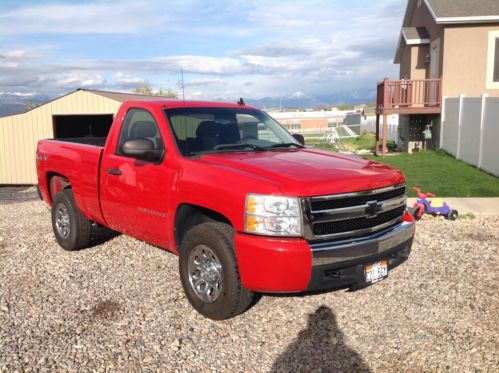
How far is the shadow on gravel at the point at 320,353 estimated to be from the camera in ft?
11.8

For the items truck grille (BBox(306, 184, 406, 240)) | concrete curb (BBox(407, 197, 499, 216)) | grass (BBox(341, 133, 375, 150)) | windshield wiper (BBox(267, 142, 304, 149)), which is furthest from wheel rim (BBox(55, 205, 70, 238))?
grass (BBox(341, 133, 375, 150))

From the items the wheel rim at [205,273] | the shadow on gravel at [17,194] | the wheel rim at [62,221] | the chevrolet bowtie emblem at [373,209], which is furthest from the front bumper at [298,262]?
the shadow on gravel at [17,194]

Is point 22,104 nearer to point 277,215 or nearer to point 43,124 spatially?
point 43,124

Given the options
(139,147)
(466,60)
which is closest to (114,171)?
(139,147)

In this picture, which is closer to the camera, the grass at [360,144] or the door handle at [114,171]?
the door handle at [114,171]

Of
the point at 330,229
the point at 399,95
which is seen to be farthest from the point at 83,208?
the point at 399,95

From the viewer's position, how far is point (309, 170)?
13.4 feet

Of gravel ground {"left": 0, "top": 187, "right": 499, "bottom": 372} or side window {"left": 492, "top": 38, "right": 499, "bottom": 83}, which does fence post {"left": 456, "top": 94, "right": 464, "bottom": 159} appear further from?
gravel ground {"left": 0, "top": 187, "right": 499, "bottom": 372}

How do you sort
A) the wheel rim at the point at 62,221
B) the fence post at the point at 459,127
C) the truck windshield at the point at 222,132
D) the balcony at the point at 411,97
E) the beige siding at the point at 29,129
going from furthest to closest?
1. the balcony at the point at 411,97
2. the beige siding at the point at 29,129
3. the fence post at the point at 459,127
4. the wheel rim at the point at 62,221
5. the truck windshield at the point at 222,132

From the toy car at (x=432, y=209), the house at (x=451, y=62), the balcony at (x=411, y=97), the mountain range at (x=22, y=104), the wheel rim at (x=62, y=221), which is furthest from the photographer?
the mountain range at (x=22, y=104)

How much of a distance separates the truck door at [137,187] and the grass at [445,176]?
651 cm

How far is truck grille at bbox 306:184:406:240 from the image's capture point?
3752 mm

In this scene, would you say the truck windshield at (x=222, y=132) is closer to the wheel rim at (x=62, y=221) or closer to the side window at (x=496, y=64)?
the wheel rim at (x=62, y=221)

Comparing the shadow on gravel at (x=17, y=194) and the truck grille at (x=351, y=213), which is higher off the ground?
the truck grille at (x=351, y=213)
